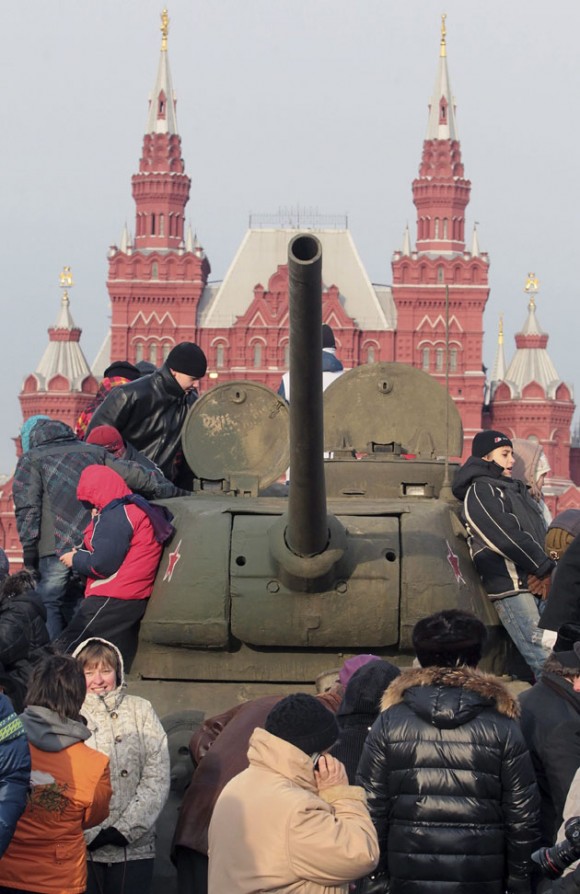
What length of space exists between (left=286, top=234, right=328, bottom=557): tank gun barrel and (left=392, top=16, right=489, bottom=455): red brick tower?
7664 centimetres

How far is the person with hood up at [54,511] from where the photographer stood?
9.06 meters

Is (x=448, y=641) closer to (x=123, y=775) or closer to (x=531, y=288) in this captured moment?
(x=123, y=775)

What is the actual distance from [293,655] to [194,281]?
81.4 m

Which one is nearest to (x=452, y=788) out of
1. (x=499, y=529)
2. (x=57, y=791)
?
(x=57, y=791)

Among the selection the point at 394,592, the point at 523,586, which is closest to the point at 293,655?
the point at 394,592

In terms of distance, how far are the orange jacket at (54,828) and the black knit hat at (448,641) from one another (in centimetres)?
122

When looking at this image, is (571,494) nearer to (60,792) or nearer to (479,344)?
(479,344)

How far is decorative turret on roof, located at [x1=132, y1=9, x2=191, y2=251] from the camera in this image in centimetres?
8950

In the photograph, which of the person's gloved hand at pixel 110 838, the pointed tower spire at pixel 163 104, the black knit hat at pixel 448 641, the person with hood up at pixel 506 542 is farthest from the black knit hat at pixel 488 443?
the pointed tower spire at pixel 163 104

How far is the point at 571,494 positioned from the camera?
274 ft

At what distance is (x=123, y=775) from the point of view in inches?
257

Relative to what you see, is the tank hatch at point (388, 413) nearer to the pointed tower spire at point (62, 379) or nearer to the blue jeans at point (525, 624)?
the blue jeans at point (525, 624)

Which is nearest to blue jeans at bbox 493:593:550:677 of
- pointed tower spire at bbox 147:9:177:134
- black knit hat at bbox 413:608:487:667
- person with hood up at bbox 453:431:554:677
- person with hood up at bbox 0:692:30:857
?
person with hood up at bbox 453:431:554:677

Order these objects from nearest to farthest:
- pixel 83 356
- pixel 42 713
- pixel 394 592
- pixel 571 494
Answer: pixel 42 713
pixel 394 592
pixel 571 494
pixel 83 356
